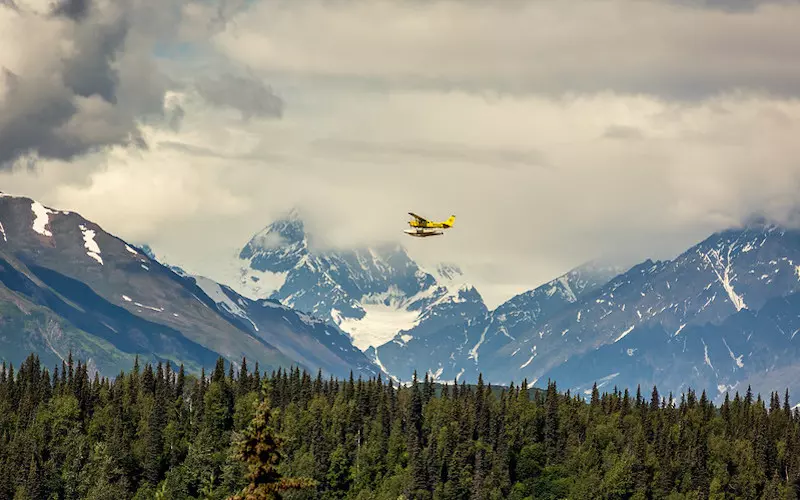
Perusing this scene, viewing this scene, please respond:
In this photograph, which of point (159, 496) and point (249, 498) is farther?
point (159, 496)

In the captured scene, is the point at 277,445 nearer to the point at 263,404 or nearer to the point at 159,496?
the point at 263,404

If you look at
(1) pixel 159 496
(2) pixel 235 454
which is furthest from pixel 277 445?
(1) pixel 159 496

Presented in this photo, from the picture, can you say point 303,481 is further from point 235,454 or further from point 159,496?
point 159,496

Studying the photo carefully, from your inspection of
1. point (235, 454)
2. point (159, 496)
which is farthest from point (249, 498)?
point (159, 496)

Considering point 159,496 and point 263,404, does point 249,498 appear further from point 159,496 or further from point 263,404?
point 159,496

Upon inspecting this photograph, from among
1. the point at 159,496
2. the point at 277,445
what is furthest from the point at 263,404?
the point at 159,496

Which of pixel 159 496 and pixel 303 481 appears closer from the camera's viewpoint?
pixel 303 481
